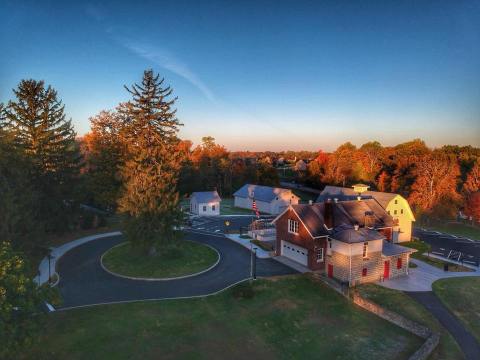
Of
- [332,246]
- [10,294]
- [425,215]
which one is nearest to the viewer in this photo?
[10,294]

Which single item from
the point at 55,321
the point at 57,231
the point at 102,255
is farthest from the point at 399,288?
the point at 57,231

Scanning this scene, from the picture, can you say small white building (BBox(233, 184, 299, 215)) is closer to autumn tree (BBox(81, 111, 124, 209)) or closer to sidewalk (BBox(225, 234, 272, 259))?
sidewalk (BBox(225, 234, 272, 259))

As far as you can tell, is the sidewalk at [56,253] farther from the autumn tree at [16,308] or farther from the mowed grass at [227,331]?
the autumn tree at [16,308]

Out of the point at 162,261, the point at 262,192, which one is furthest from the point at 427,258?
the point at 262,192

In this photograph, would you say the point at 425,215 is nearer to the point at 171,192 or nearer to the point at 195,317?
the point at 171,192

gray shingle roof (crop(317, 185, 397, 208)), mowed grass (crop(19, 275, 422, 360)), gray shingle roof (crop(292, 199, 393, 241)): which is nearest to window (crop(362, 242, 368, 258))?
gray shingle roof (crop(292, 199, 393, 241))
